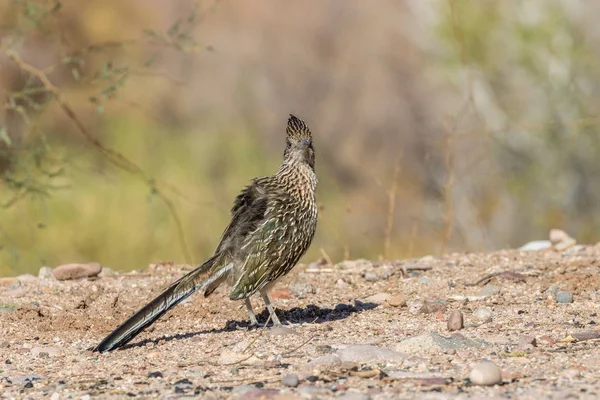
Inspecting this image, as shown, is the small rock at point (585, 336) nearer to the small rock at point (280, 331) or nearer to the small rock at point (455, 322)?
the small rock at point (455, 322)

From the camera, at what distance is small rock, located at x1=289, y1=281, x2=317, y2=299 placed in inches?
290

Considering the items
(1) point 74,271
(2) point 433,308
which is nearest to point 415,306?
(2) point 433,308

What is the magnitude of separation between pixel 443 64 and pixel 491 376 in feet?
30.0

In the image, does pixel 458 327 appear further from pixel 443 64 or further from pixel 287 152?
pixel 443 64

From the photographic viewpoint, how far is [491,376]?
455 cm

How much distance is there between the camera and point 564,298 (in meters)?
6.73

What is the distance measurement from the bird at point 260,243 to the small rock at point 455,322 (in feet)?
3.45

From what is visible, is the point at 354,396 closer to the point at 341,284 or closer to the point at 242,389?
the point at 242,389

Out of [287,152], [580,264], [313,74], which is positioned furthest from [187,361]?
[313,74]

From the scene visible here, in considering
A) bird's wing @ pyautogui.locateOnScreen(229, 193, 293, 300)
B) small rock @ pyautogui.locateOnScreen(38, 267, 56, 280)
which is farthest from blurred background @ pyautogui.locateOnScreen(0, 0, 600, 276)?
bird's wing @ pyautogui.locateOnScreen(229, 193, 293, 300)

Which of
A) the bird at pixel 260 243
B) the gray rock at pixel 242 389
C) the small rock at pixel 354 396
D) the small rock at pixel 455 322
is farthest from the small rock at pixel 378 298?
the small rock at pixel 354 396

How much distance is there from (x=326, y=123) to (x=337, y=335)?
31.4ft

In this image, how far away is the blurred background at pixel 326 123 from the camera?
1199 centimetres

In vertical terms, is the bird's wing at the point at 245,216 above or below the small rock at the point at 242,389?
above
